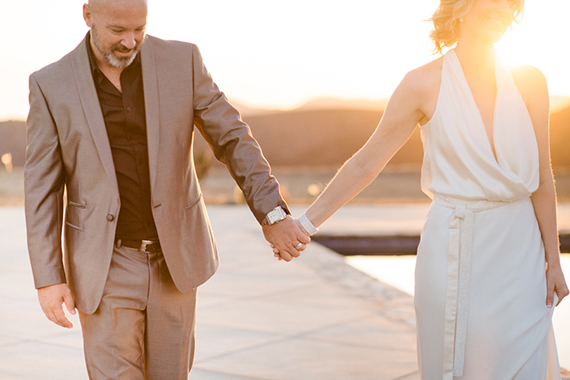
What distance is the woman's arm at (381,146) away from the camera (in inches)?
95.2

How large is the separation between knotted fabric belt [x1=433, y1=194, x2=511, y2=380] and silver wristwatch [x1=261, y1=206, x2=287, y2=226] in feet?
2.05

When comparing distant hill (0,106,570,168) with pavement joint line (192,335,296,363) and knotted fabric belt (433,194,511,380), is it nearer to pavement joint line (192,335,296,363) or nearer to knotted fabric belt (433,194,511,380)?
pavement joint line (192,335,296,363)

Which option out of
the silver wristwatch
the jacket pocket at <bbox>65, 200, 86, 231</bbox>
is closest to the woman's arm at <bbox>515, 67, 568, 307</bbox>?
the silver wristwatch

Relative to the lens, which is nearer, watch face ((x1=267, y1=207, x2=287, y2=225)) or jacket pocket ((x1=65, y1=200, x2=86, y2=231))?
jacket pocket ((x1=65, y1=200, x2=86, y2=231))

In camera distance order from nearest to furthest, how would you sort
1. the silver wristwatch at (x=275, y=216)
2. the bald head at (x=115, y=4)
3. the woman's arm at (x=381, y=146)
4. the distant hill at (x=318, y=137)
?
the bald head at (x=115, y=4) < the woman's arm at (x=381, y=146) < the silver wristwatch at (x=275, y=216) < the distant hill at (x=318, y=137)

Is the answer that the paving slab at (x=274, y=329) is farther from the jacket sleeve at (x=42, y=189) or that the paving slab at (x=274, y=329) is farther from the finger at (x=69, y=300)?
the jacket sleeve at (x=42, y=189)

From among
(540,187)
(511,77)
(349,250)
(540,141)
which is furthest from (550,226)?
(349,250)

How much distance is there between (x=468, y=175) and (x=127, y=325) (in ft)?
4.22

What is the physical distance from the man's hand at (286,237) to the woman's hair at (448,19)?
0.87 m

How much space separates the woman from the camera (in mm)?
2275

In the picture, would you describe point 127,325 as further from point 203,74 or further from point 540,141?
point 540,141

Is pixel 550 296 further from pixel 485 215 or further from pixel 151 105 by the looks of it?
pixel 151 105

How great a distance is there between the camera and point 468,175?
7.49 ft

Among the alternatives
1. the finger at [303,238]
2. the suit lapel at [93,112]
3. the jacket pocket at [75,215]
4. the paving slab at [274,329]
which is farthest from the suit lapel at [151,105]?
the paving slab at [274,329]
